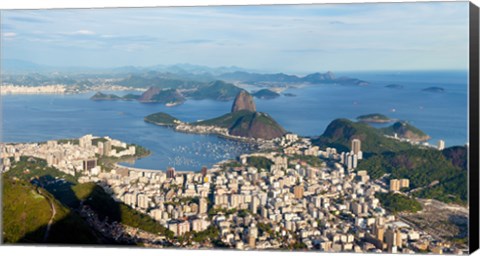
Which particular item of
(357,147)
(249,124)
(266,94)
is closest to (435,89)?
(357,147)

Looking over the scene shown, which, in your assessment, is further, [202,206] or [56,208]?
[202,206]

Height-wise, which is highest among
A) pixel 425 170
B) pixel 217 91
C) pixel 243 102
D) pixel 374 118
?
pixel 217 91

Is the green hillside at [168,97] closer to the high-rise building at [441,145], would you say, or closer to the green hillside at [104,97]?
the green hillside at [104,97]

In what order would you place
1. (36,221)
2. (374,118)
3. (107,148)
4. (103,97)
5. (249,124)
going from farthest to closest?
(103,97)
(249,124)
(107,148)
(374,118)
(36,221)

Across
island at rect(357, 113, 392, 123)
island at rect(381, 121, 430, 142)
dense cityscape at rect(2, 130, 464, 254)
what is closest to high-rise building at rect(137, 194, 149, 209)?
dense cityscape at rect(2, 130, 464, 254)

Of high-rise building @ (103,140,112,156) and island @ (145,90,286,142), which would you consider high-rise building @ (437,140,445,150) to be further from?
high-rise building @ (103,140,112,156)

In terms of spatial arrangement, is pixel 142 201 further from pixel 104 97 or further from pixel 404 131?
pixel 404 131

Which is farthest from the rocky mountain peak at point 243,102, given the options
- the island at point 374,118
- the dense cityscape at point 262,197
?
the island at point 374,118

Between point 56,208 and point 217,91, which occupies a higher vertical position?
point 217,91
